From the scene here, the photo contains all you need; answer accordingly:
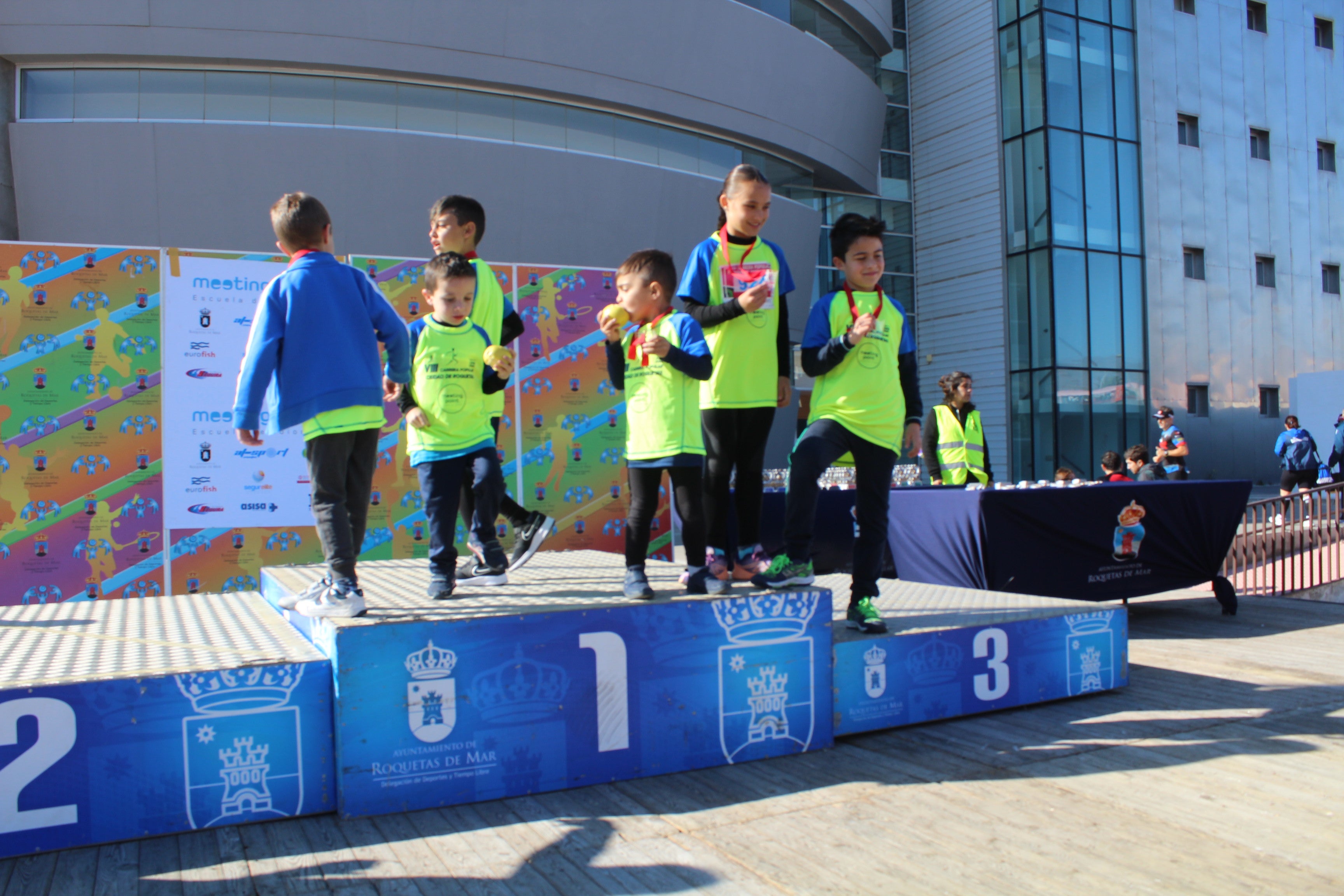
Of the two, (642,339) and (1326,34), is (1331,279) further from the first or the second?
(642,339)

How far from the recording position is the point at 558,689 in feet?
9.88

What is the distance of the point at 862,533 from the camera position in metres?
3.79

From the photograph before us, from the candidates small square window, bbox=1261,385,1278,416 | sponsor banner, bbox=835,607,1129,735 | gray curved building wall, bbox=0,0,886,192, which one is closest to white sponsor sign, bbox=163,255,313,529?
sponsor banner, bbox=835,607,1129,735

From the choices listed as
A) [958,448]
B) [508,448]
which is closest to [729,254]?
[958,448]

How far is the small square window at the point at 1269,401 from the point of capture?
2277 centimetres

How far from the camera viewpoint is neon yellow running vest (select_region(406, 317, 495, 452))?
3723 mm

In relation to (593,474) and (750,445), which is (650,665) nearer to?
(750,445)

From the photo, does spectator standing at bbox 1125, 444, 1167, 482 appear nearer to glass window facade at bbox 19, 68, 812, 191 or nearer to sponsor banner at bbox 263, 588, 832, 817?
sponsor banner at bbox 263, 588, 832, 817

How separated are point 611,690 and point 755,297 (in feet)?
5.04

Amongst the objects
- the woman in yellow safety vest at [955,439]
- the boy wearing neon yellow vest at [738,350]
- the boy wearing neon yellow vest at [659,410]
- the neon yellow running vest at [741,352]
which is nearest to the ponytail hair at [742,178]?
the boy wearing neon yellow vest at [738,350]

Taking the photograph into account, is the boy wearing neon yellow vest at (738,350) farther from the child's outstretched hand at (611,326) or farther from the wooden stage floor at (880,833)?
the wooden stage floor at (880,833)

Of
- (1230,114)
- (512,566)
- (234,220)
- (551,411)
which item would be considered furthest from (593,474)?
(1230,114)

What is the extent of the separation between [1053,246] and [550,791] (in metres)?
19.7

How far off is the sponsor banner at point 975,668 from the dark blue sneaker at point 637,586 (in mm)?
793
